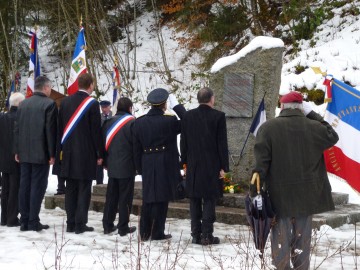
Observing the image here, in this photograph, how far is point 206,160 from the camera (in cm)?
770

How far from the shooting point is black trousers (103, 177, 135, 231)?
8.24 m

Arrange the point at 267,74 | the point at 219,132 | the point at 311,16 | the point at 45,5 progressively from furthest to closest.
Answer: the point at 45,5 → the point at 311,16 → the point at 267,74 → the point at 219,132

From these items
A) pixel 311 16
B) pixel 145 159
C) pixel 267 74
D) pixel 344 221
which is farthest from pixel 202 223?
pixel 311 16

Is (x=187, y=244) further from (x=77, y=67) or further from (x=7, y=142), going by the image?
(x=77, y=67)

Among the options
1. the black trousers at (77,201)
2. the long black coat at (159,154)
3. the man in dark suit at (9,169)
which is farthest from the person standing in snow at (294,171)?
the man in dark suit at (9,169)

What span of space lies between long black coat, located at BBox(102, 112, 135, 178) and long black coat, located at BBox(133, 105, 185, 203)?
380mm

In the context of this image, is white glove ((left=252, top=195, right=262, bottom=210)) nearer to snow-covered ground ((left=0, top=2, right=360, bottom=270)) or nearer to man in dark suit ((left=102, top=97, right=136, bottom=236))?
snow-covered ground ((left=0, top=2, right=360, bottom=270))

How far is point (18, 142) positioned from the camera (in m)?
8.56

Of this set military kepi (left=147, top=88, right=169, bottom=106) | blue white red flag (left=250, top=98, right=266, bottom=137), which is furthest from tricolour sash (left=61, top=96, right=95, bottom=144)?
blue white red flag (left=250, top=98, right=266, bottom=137)

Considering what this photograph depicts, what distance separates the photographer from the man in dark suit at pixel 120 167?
325 inches

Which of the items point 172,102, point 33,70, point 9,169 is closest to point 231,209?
point 172,102

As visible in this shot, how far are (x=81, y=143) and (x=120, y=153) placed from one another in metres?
0.50

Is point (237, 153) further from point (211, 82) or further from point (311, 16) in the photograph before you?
point (311, 16)

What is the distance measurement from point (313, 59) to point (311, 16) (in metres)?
4.27
